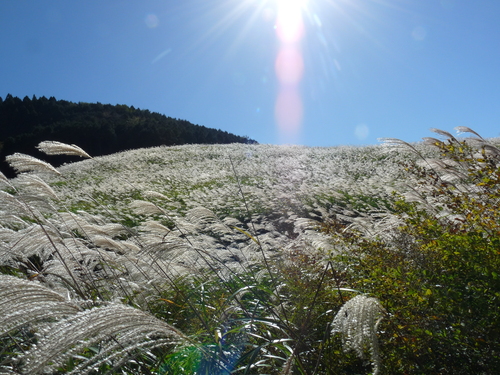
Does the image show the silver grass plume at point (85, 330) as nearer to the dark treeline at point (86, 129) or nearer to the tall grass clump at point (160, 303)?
the tall grass clump at point (160, 303)

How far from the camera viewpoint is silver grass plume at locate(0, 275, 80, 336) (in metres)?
1.21

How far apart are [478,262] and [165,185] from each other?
534 inches

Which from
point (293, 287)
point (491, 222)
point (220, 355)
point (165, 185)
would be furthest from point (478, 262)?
point (165, 185)

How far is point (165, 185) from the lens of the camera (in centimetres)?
1481

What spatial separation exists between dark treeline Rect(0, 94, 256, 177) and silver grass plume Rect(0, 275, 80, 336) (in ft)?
129

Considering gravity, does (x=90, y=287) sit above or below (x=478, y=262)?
below

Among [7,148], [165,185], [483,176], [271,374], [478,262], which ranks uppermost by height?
[7,148]

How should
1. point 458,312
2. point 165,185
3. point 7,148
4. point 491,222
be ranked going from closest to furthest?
point 458,312
point 491,222
point 165,185
point 7,148

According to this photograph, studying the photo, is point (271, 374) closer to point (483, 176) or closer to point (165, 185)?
point (483, 176)

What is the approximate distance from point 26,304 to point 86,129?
164 ft

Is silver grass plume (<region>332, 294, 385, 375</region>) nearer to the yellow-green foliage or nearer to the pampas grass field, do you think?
the pampas grass field

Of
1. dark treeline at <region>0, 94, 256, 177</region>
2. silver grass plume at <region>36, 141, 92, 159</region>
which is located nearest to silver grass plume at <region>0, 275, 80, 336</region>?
silver grass plume at <region>36, 141, 92, 159</region>

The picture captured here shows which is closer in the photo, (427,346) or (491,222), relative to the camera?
(427,346)

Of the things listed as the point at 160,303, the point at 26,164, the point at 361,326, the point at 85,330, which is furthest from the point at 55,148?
the point at 361,326
